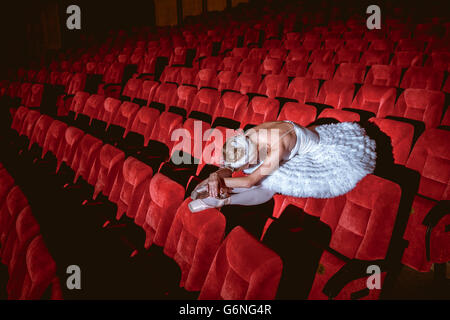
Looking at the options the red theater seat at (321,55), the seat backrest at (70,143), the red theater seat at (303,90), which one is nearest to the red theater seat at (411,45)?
the red theater seat at (321,55)

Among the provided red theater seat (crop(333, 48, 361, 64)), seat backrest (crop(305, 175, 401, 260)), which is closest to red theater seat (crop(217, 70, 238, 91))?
red theater seat (crop(333, 48, 361, 64))

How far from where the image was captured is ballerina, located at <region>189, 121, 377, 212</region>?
655 millimetres

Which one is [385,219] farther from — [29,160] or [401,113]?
[29,160]

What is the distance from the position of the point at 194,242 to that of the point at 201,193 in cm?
15

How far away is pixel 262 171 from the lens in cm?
68

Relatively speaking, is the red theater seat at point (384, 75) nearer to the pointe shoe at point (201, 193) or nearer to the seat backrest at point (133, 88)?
the pointe shoe at point (201, 193)

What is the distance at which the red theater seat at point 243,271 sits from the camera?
383mm

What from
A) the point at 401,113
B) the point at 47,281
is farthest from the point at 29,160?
the point at 401,113

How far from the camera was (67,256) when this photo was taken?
59 centimetres

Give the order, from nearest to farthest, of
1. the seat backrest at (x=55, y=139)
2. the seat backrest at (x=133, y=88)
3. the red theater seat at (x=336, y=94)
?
the red theater seat at (x=336, y=94)
the seat backrest at (x=55, y=139)
the seat backrest at (x=133, y=88)

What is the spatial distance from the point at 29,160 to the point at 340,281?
4.90 feet

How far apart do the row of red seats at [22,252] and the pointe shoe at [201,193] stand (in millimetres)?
306

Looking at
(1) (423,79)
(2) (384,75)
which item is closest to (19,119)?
(2) (384,75)

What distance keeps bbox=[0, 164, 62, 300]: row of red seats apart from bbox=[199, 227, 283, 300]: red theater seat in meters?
0.26
